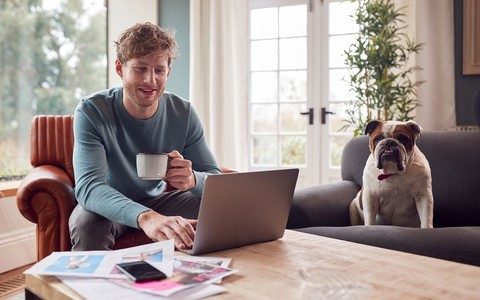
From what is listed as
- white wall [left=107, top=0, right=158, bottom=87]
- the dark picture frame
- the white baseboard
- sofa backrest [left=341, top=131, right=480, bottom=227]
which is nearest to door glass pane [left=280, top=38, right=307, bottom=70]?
the dark picture frame

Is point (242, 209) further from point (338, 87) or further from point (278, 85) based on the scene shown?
point (278, 85)

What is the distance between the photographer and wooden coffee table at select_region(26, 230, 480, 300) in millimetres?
1028

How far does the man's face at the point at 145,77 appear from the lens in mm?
1901

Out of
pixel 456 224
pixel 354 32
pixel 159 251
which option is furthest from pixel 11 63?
pixel 456 224

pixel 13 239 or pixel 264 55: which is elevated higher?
pixel 264 55

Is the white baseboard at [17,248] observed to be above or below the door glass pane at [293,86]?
below

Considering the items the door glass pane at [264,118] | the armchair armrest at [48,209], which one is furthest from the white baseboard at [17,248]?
the door glass pane at [264,118]

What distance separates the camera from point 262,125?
446 centimetres

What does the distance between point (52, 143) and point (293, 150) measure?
217 cm

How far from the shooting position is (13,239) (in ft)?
10.4

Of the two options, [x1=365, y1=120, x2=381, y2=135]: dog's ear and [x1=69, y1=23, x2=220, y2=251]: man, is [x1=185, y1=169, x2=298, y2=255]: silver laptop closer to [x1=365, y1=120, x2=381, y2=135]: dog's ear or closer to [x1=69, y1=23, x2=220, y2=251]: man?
[x1=69, y1=23, x2=220, y2=251]: man

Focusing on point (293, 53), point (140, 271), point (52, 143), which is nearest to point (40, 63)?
point (52, 143)

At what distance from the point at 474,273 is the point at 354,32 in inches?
124

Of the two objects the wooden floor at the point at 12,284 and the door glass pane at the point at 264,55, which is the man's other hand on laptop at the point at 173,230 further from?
the door glass pane at the point at 264,55
